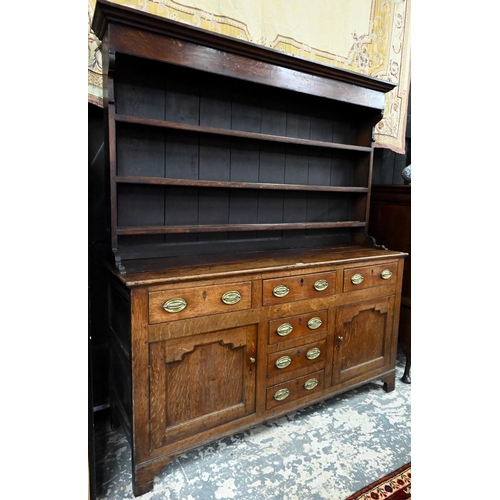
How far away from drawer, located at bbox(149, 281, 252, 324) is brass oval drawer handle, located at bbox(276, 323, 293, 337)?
0.74 feet

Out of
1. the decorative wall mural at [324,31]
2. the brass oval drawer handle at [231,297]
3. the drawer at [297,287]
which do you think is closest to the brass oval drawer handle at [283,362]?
the drawer at [297,287]

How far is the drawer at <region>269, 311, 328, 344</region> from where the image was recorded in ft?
5.71

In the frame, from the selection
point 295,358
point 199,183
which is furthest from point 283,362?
point 199,183

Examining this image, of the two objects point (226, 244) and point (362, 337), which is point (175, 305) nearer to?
point (226, 244)

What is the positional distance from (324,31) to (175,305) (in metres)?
1.91

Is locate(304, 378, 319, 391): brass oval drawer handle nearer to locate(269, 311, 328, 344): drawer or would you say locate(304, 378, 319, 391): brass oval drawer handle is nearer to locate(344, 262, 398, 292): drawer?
locate(269, 311, 328, 344): drawer

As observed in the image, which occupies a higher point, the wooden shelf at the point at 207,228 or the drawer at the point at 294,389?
the wooden shelf at the point at 207,228

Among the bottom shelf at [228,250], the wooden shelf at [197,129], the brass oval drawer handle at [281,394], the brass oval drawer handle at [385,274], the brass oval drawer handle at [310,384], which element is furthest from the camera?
the brass oval drawer handle at [385,274]

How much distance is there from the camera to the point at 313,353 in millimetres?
1901

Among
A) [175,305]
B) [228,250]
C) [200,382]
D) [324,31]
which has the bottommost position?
[200,382]

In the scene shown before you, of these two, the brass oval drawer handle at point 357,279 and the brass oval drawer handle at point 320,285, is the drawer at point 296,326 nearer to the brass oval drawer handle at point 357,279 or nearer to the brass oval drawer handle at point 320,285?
the brass oval drawer handle at point 320,285

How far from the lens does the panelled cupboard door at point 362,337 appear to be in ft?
6.57
